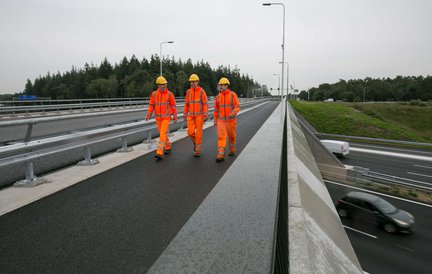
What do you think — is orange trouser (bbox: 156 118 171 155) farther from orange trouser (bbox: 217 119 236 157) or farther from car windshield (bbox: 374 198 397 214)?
car windshield (bbox: 374 198 397 214)

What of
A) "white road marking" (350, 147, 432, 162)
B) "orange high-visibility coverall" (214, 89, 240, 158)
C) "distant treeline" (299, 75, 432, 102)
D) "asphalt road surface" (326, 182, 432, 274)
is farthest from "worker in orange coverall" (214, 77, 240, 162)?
"distant treeline" (299, 75, 432, 102)

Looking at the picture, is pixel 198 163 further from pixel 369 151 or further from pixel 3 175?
pixel 369 151

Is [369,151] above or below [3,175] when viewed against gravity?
below

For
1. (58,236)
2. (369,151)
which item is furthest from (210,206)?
(369,151)

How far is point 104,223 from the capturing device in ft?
10.9

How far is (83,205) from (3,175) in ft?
8.43

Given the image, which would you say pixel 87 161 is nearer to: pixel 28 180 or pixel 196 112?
pixel 28 180

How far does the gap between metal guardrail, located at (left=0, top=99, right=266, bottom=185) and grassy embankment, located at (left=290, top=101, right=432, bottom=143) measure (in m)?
41.9

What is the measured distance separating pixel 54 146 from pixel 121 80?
276 feet

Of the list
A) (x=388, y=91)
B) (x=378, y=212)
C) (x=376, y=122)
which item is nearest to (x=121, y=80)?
(x=376, y=122)

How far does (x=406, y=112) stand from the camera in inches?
2507

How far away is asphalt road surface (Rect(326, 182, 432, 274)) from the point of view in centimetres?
938

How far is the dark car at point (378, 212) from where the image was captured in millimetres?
11621

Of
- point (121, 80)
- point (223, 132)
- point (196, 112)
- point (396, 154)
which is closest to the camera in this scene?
point (223, 132)
